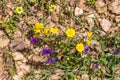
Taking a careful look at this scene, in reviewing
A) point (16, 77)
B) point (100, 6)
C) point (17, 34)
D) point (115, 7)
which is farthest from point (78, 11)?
point (16, 77)

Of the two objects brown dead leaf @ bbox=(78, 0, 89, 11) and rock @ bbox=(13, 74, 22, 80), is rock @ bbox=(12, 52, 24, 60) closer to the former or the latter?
rock @ bbox=(13, 74, 22, 80)

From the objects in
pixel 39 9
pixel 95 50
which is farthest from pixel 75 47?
pixel 39 9

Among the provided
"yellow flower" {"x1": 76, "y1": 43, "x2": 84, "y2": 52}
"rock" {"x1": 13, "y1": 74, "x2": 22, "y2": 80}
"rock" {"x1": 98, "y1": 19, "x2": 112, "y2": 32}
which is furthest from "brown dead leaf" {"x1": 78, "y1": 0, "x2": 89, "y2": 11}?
"rock" {"x1": 13, "y1": 74, "x2": 22, "y2": 80}

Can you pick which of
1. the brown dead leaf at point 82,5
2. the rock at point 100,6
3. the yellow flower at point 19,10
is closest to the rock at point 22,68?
the yellow flower at point 19,10

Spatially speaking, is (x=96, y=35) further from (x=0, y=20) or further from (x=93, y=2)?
(x=0, y=20)

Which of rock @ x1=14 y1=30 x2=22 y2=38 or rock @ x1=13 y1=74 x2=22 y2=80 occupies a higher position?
rock @ x1=14 y1=30 x2=22 y2=38

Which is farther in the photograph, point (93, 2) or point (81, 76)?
point (93, 2)
